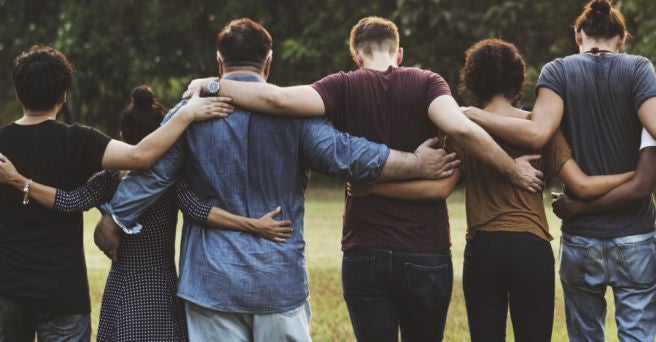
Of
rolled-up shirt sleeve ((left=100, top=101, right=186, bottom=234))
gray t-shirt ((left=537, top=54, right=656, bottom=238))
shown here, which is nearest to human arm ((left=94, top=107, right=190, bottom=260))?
rolled-up shirt sleeve ((left=100, top=101, right=186, bottom=234))

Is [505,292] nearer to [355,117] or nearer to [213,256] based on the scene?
[355,117]

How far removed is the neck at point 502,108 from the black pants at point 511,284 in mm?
554

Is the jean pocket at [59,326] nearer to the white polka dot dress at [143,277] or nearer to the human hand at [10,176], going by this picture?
the white polka dot dress at [143,277]

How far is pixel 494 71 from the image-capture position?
13.8 ft

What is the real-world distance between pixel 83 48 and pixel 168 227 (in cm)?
2506

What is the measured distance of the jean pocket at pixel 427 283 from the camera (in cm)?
394

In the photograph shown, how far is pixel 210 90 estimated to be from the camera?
12.5ft

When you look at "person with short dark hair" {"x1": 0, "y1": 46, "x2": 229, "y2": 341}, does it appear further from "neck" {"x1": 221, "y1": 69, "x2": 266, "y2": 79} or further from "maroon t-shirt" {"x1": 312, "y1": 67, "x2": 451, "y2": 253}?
"maroon t-shirt" {"x1": 312, "y1": 67, "x2": 451, "y2": 253}

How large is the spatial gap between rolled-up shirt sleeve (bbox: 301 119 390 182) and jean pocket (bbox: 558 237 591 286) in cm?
105

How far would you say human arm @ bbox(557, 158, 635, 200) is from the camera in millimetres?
4184

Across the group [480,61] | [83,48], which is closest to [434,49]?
[83,48]

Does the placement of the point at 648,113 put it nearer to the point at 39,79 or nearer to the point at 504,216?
the point at 504,216

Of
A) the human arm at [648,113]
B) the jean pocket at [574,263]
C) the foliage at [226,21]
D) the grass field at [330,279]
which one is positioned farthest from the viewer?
the foliage at [226,21]

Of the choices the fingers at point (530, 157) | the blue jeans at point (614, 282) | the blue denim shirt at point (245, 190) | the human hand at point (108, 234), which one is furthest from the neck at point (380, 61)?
the human hand at point (108, 234)
